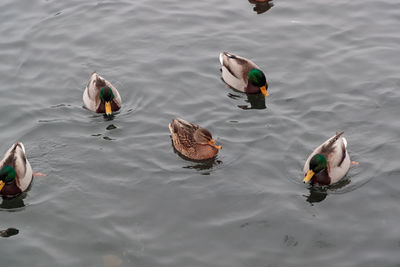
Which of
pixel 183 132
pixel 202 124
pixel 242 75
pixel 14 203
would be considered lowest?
pixel 14 203

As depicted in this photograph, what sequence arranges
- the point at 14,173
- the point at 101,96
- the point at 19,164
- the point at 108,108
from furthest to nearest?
1. the point at 108,108
2. the point at 101,96
3. the point at 19,164
4. the point at 14,173

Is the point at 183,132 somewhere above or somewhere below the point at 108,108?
below

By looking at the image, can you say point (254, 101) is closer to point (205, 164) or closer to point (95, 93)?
point (205, 164)

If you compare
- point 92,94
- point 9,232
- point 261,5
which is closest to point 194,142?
point 92,94

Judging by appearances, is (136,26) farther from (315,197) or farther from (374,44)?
(315,197)

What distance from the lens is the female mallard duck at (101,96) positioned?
12.9 meters

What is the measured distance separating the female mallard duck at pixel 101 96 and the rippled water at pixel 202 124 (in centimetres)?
25

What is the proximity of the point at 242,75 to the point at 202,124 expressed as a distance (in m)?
1.91

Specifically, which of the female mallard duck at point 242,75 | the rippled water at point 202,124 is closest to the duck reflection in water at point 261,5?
the rippled water at point 202,124

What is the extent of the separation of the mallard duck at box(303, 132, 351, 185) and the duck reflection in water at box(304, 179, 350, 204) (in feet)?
0.25

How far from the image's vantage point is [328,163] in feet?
36.0

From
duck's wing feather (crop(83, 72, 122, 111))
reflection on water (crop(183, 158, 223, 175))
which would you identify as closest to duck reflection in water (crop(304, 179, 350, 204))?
reflection on water (crop(183, 158, 223, 175))

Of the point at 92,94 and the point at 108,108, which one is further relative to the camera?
the point at 92,94

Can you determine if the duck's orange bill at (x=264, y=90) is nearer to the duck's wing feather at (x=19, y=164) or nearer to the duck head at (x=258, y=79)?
the duck head at (x=258, y=79)
